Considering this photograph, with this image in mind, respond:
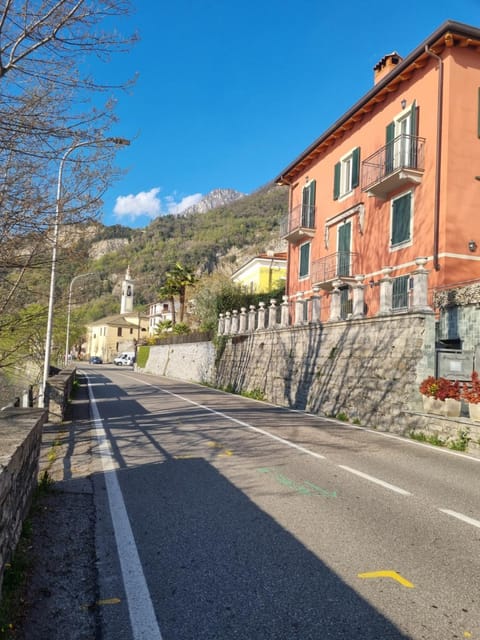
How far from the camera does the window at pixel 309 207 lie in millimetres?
26047

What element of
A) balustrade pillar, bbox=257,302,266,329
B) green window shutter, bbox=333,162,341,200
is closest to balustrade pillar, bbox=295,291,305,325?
balustrade pillar, bbox=257,302,266,329

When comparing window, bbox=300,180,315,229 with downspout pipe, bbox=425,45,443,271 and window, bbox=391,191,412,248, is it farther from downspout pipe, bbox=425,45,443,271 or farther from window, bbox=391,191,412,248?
downspout pipe, bbox=425,45,443,271

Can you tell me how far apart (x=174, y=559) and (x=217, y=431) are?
7.04 m

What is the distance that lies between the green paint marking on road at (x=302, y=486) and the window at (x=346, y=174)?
17.4m

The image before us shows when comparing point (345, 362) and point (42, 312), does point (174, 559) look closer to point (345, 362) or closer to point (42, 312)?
point (42, 312)

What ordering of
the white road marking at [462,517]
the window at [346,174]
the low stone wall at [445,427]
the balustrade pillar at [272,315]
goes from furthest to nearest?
the balustrade pillar at [272,315], the window at [346,174], the low stone wall at [445,427], the white road marking at [462,517]

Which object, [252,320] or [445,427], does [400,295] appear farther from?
[252,320]

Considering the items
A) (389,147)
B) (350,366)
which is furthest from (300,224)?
(350,366)

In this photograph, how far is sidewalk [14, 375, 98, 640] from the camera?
305cm

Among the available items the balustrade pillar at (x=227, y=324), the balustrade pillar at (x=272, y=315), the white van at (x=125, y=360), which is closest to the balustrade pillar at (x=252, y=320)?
the balustrade pillar at (x=272, y=315)

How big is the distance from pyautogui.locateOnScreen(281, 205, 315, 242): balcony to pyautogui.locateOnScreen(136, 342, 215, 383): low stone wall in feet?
27.7

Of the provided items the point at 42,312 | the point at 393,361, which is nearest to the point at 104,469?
the point at 42,312

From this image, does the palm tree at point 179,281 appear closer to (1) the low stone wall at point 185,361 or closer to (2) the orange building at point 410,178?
(1) the low stone wall at point 185,361

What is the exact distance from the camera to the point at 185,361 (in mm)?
38844
